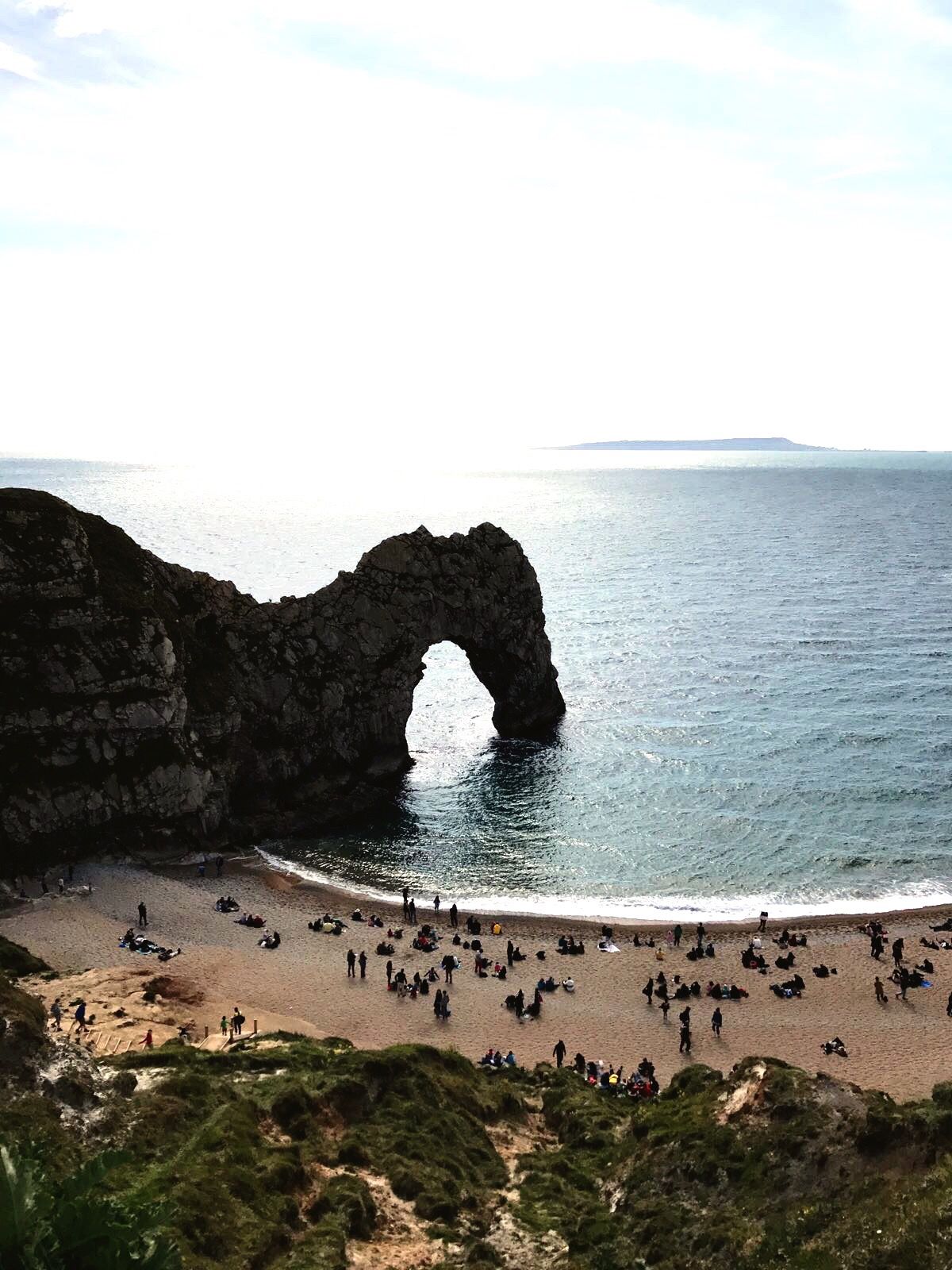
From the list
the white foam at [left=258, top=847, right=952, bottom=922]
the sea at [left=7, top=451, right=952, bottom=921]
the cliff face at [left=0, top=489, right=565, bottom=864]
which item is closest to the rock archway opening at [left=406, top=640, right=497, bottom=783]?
the sea at [left=7, top=451, right=952, bottom=921]

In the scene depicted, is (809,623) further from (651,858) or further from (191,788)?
(191,788)

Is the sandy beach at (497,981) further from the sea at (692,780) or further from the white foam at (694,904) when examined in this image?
the sea at (692,780)

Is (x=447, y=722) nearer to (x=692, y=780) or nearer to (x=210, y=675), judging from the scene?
(x=692, y=780)

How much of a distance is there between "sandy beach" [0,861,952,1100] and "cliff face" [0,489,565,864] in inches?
170

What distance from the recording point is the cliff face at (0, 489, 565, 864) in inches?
2042

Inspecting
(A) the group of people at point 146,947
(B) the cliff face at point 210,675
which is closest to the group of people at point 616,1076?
(A) the group of people at point 146,947

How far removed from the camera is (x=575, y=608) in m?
127

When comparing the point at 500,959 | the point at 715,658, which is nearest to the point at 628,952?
the point at 500,959

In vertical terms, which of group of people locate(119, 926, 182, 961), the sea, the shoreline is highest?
the sea

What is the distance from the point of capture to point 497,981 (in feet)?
144

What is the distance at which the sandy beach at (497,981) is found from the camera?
3825cm

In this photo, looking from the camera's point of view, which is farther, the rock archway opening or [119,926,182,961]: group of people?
the rock archway opening

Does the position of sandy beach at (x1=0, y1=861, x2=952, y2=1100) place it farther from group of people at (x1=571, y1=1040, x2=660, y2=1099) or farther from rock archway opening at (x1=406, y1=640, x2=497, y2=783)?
rock archway opening at (x1=406, y1=640, x2=497, y2=783)

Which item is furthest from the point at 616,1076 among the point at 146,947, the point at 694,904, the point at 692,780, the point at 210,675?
the point at 210,675
